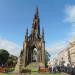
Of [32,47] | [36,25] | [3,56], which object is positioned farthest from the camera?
[3,56]

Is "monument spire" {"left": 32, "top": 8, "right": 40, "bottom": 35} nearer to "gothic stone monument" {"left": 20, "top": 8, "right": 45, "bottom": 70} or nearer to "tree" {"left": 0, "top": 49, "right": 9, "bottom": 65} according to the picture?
"gothic stone monument" {"left": 20, "top": 8, "right": 45, "bottom": 70}

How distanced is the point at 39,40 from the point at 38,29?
4.41 m

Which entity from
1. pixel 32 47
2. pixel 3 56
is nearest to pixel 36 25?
pixel 32 47

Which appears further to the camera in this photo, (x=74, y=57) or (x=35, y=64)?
(x=74, y=57)

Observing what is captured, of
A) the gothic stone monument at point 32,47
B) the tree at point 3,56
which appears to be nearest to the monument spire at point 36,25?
the gothic stone monument at point 32,47

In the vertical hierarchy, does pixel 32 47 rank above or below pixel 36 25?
below

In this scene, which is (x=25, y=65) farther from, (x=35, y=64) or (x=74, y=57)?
(x=74, y=57)

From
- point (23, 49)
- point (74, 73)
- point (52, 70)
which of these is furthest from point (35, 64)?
point (74, 73)

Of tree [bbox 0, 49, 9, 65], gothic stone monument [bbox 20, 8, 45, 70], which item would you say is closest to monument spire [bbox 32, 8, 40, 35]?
gothic stone monument [bbox 20, 8, 45, 70]

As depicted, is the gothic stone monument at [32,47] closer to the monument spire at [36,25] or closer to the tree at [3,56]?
the monument spire at [36,25]

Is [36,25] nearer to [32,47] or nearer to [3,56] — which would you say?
[32,47]

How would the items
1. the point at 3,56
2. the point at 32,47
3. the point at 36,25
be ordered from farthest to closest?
the point at 3,56 < the point at 36,25 < the point at 32,47

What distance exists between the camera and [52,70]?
3944 cm

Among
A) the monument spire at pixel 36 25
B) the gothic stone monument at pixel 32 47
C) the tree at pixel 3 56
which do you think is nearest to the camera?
the gothic stone monument at pixel 32 47
